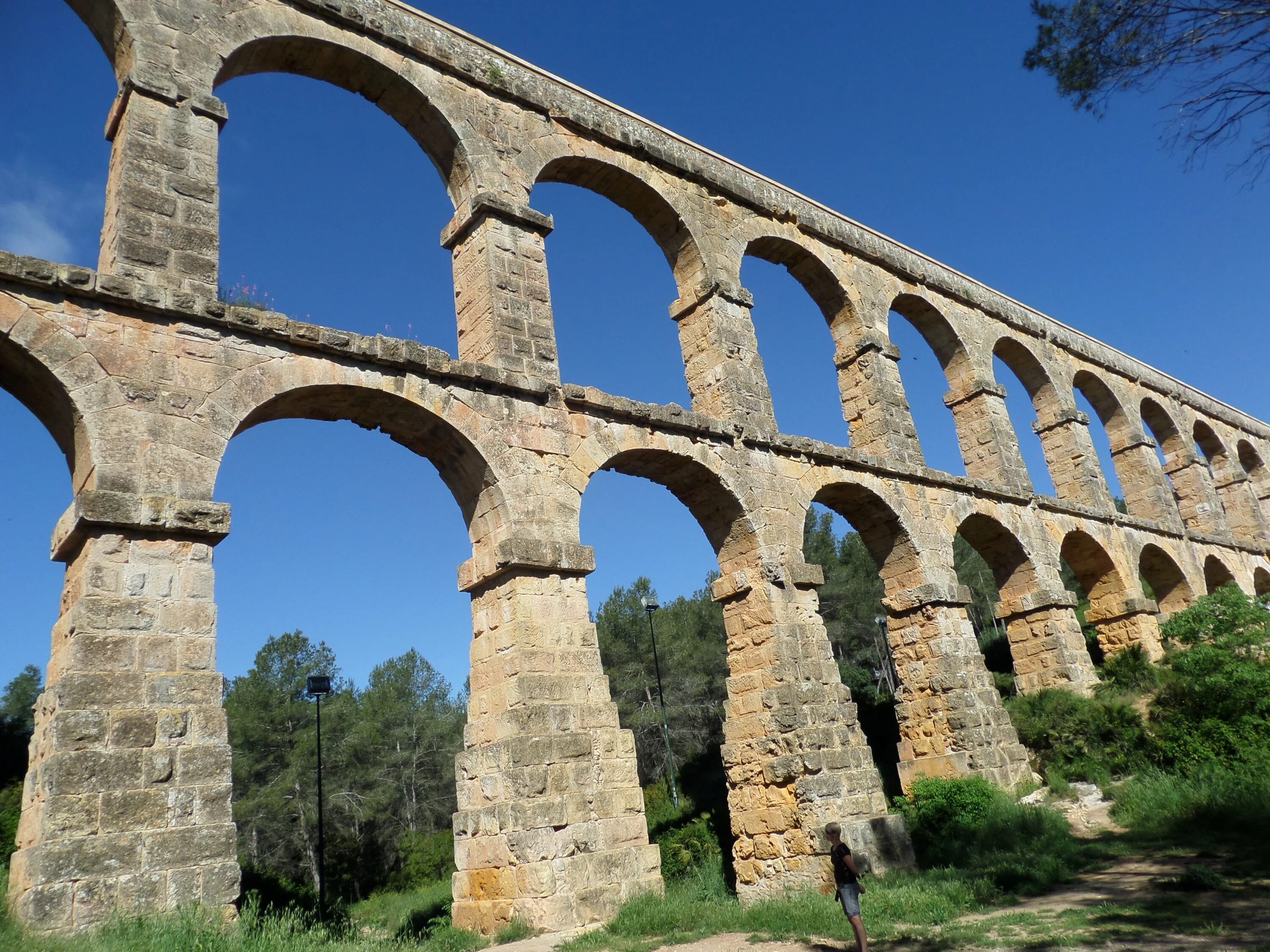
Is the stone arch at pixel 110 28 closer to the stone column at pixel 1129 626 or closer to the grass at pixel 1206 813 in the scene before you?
the grass at pixel 1206 813

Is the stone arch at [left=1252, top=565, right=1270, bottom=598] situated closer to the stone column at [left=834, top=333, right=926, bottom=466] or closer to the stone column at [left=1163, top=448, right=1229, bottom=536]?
the stone column at [left=1163, top=448, right=1229, bottom=536]

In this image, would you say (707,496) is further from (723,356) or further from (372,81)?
(372,81)

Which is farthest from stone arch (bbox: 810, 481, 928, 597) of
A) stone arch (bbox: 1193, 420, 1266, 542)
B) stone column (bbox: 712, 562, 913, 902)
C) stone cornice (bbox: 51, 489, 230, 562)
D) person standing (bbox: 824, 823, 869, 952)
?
stone arch (bbox: 1193, 420, 1266, 542)

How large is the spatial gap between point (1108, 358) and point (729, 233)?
498 inches

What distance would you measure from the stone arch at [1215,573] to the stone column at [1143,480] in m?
1.62

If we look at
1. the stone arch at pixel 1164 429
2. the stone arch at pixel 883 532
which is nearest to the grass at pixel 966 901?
the stone arch at pixel 883 532

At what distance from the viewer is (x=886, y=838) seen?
8938 mm

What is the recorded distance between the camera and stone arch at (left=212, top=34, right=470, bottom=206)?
907 cm

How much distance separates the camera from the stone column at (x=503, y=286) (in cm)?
904

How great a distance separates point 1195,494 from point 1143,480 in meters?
3.12

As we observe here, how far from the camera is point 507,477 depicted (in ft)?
26.8

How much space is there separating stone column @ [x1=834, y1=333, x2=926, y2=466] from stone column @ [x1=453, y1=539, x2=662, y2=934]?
6.40 m

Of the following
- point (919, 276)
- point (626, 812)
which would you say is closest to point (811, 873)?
point (626, 812)

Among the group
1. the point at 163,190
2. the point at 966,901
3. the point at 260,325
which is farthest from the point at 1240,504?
the point at 163,190
